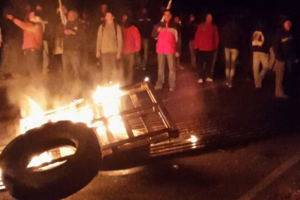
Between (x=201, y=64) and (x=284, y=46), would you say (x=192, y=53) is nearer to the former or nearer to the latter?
(x=201, y=64)

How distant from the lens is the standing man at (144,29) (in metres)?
14.7

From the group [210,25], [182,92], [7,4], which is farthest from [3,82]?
[210,25]

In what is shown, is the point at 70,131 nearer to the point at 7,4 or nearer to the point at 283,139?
the point at 283,139

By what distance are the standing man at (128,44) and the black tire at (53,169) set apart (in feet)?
21.3

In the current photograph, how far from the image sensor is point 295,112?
9.70 meters

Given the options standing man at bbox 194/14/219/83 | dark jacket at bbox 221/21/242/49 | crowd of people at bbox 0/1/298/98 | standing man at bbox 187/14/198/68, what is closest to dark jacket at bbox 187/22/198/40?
standing man at bbox 187/14/198/68

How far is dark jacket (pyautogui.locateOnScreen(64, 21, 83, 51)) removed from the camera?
1138 cm

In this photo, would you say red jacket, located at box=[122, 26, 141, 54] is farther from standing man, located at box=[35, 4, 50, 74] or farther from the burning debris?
the burning debris

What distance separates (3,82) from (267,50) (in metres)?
6.94

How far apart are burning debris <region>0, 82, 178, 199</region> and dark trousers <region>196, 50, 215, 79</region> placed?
549 cm

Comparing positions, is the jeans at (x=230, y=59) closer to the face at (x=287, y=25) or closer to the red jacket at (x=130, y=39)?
the face at (x=287, y=25)

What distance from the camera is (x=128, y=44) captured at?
12.7m

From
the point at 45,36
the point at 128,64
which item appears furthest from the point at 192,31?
the point at 45,36

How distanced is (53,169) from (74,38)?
6202 millimetres
